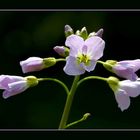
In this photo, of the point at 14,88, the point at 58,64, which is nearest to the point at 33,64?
the point at 14,88

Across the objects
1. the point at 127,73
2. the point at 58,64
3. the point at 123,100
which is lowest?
the point at 58,64

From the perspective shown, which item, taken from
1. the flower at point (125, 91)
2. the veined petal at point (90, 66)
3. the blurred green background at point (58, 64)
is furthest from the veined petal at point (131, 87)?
the blurred green background at point (58, 64)

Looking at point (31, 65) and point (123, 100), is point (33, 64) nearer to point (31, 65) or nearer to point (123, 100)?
point (31, 65)

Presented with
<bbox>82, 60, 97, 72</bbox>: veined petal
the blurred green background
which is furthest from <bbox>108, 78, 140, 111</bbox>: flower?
the blurred green background

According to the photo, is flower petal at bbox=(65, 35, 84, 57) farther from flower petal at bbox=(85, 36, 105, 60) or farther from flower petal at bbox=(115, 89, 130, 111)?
flower petal at bbox=(115, 89, 130, 111)

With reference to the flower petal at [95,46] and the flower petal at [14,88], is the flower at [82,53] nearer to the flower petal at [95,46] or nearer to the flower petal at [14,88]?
the flower petal at [95,46]

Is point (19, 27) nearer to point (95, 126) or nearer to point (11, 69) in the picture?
point (11, 69)

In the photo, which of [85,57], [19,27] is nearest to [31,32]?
[19,27]
